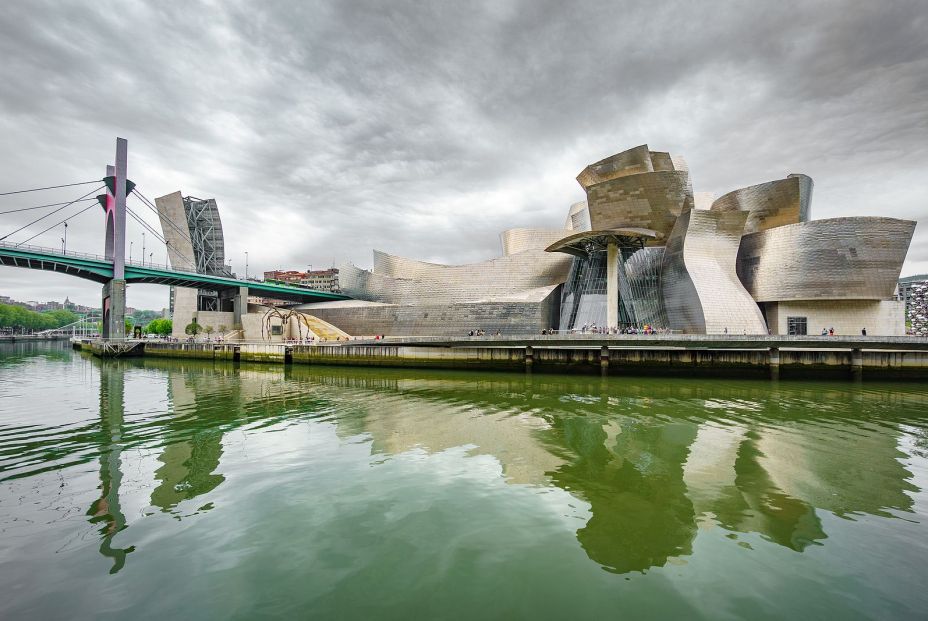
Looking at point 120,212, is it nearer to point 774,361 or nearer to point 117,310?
point 117,310

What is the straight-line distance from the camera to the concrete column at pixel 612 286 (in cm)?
2791

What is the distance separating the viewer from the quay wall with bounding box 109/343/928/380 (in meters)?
19.3

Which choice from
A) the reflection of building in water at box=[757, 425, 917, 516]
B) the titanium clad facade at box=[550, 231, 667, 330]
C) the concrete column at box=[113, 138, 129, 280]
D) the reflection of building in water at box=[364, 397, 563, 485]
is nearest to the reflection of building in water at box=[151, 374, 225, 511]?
the reflection of building in water at box=[364, 397, 563, 485]

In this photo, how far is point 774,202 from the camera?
28.9 meters

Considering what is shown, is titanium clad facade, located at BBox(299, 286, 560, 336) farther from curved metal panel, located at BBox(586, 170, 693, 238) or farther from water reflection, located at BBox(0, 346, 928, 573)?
water reflection, located at BBox(0, 346, 928, 573)

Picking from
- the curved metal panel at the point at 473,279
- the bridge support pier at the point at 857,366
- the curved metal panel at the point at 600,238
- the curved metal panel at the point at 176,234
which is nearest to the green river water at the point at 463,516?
the bridge support pier at the point at 857,366

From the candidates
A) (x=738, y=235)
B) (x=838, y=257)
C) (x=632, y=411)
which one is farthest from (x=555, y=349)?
(x=838, y=257)

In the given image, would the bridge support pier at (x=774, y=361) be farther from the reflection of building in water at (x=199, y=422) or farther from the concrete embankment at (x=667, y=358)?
the reflection of building in water at (x=199, y=422)

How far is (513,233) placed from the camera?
3803cm

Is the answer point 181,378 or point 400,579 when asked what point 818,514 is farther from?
point 181,378

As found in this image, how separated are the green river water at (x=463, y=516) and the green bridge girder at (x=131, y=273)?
3316cm

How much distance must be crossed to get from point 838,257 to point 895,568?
97.6 ft

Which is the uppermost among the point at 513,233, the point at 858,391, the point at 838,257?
the point at 513,233

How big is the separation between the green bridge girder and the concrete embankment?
25441mm
